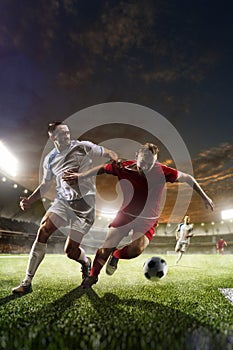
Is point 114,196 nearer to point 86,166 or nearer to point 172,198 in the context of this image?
point 172,198

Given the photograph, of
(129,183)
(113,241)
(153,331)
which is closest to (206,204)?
(129,183)

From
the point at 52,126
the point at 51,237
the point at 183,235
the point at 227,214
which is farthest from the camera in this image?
the point at 227,214

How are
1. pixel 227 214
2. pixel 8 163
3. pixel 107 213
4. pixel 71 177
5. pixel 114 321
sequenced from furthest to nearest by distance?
pixel 227 214 < pixel 107 213 < pixel 8 163 < pixel 71 177 < pixel 114 321

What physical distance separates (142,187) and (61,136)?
160cm

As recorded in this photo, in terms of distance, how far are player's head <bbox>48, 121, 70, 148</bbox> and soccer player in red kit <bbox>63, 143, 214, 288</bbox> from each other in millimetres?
567

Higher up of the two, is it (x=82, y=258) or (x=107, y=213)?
(x=107, y=213)

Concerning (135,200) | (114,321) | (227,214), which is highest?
(227,214)

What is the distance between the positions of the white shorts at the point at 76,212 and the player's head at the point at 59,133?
38.5 inches

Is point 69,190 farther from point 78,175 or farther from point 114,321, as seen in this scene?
point 114,321

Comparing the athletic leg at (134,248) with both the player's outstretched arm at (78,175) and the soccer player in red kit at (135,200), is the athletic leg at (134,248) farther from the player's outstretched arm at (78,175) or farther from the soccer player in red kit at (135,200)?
the player's outstretched arm at (78,175)

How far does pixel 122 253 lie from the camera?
194 inches

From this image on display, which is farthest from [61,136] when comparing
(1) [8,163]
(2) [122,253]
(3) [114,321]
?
(1) [8,163]

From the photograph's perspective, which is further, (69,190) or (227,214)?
(227,214)

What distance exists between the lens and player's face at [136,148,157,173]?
491 centimetres
